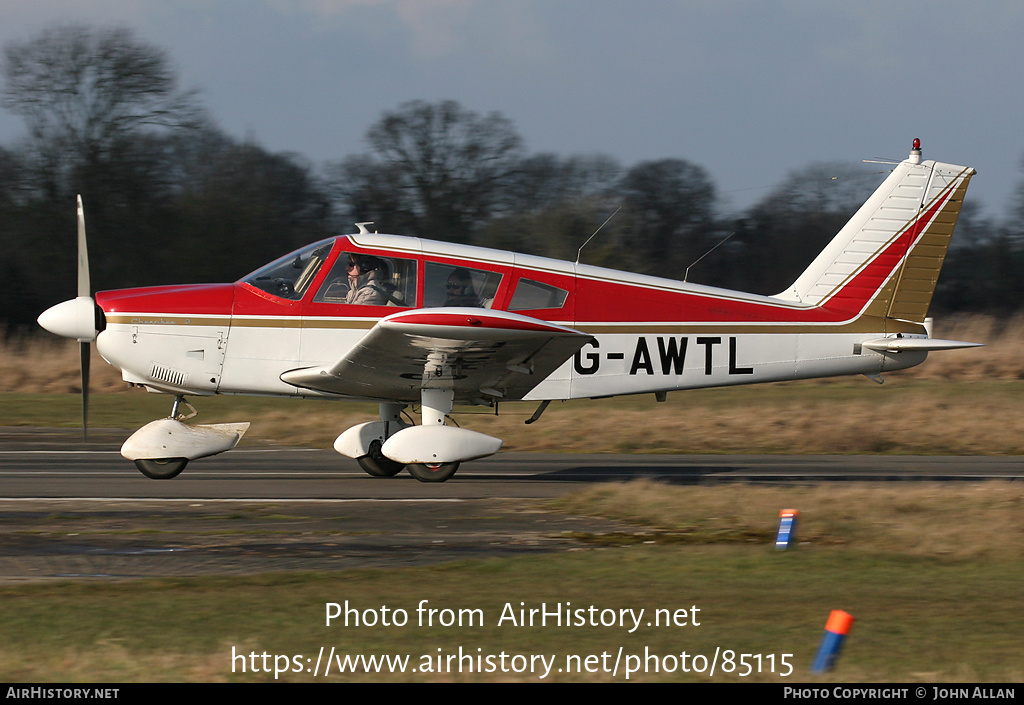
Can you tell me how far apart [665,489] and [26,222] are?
931 inches

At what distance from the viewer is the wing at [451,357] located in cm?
895

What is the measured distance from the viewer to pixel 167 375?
33.0ft

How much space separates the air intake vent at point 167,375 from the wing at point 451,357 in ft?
3.27

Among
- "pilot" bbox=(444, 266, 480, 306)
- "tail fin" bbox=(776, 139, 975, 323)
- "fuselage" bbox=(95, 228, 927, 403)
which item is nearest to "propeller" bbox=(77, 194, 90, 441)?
"fuselage" bbox=(95, 228, 927, 403)

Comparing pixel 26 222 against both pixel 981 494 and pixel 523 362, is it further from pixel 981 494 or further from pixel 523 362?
pixel 981 494

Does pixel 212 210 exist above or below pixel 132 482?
above

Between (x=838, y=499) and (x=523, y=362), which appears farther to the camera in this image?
(x=523, y=362)

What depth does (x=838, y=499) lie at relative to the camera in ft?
28.8

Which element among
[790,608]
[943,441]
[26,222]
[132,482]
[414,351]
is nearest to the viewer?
[790,608]

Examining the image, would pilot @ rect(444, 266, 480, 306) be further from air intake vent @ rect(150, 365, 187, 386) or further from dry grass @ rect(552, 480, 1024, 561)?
air intake vent @ rect(150, 365, 187, 386)

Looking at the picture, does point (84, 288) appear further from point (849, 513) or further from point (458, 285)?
point (849, 513)

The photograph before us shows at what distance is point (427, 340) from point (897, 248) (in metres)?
5.57

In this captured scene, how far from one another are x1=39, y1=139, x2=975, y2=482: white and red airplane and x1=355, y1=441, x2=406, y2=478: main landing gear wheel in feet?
0.05
